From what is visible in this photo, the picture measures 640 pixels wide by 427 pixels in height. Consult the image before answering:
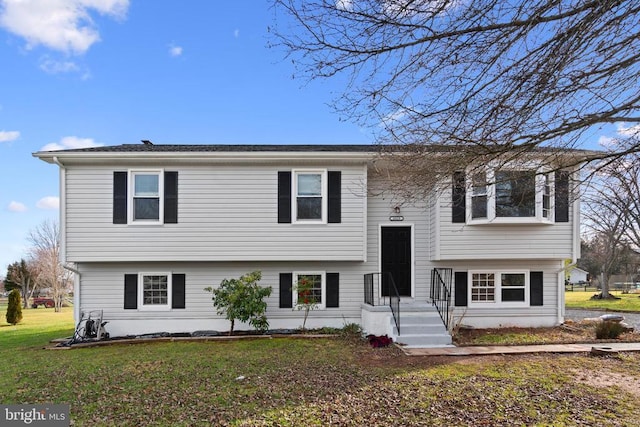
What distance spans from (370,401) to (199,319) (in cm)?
695

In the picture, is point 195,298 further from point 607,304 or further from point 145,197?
point 607,304

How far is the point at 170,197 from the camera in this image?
10633mm

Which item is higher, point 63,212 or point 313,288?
point 63,212

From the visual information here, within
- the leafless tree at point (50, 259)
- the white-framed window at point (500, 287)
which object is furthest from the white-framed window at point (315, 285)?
the leafless tree at point (50, 259)

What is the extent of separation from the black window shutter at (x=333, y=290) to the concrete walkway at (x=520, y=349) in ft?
9.72

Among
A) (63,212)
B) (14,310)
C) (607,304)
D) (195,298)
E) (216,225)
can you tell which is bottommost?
(607,304)

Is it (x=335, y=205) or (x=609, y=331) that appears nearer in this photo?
(x=609, y=331)

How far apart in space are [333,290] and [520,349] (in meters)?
4.70

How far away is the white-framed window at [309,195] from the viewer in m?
10.8

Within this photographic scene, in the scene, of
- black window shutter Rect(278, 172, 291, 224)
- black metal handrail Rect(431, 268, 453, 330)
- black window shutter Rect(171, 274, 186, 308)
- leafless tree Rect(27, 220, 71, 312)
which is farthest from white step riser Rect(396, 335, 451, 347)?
leafless tree Rect(27, 220, 71, 312)

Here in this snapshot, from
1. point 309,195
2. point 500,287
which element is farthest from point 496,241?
point 309,195

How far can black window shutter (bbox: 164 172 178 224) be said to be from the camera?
1060cm

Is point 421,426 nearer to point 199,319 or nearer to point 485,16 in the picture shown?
point 485,16

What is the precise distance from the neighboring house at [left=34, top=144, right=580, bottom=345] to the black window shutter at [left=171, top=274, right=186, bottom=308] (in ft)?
0.12
